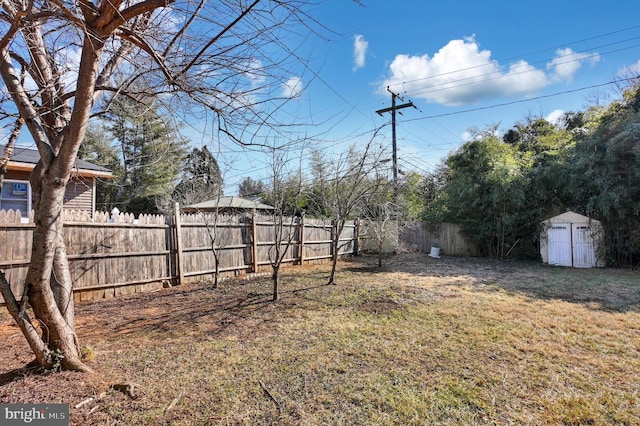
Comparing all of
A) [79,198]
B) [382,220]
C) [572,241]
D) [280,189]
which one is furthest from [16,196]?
[572,241]

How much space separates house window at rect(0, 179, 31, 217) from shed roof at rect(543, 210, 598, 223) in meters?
13.9

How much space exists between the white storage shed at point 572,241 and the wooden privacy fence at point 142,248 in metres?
8.20

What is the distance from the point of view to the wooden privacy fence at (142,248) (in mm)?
4430

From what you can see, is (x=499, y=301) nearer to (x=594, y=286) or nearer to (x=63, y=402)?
(x=594, y=286)

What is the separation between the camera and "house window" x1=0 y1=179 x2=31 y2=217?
683 cm

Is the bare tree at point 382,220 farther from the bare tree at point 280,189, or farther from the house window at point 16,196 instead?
the house window at point 16,196

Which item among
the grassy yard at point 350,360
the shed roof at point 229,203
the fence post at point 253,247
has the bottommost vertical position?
the grassy yard at point 350,360

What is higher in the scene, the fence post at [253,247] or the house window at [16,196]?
the house window at [16,196]

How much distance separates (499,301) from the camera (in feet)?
17.0

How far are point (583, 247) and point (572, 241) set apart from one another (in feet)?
0.97

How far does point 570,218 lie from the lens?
948 centimetres

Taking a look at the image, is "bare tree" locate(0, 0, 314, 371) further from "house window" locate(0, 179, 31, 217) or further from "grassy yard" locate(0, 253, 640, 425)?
"house window" locate(0, 179, 31, 217)

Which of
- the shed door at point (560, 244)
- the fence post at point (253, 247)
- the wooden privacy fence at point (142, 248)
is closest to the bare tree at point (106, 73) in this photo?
the wooden privacy fence at point (142, 248)

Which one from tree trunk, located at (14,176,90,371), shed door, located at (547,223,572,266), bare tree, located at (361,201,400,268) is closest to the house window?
tree trunk, located at (14,176,90,371)
